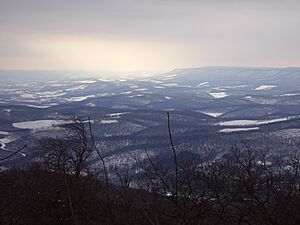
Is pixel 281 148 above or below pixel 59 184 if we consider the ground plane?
below

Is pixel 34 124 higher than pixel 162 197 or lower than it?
lower

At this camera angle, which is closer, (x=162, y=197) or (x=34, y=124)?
(x=162, y=197)

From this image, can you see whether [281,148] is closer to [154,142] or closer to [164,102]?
[154,142]

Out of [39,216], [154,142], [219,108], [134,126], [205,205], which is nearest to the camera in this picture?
[205,205]

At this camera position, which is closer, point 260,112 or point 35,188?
point 35,188

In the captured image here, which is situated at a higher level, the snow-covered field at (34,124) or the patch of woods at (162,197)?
the patch of woods at (162,197)

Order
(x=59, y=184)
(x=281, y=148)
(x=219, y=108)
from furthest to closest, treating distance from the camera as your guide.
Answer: (x=219, y=108)
(x=281, y=148)
(x=59, y=184)

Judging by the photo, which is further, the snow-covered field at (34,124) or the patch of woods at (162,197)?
the snow-covered field at (34,124)

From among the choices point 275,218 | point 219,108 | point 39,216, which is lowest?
point 219,108

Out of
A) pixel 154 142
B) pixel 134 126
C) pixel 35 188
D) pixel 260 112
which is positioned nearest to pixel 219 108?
pixel 260 112

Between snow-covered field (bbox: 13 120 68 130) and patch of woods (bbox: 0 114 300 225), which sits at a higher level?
patch of woods (bbox: 0 114 300 225)

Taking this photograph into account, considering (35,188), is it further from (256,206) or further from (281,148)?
(281,148)
